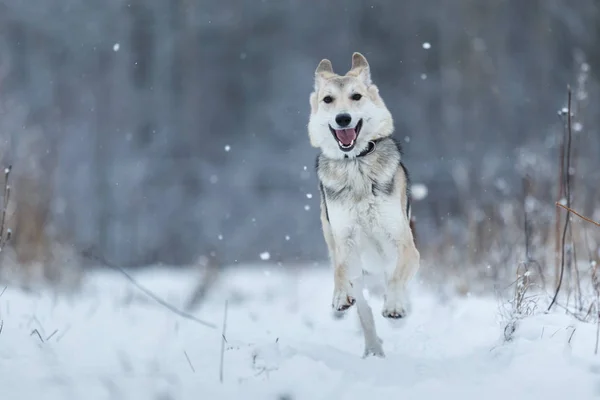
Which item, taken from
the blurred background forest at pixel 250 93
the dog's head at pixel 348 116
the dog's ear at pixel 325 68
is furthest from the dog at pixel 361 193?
the blurred background forest at pixel 250 93

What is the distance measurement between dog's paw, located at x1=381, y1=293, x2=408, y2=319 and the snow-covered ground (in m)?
0.24

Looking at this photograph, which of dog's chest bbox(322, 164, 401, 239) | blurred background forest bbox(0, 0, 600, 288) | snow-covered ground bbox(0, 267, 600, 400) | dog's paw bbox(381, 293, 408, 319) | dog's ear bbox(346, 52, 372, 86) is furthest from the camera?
blurred background forest bbox(0, 0, 600, 288)

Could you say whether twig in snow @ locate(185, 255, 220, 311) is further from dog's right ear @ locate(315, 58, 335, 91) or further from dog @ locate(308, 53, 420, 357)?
dog's right ear @ locate(315, 58, 335, 91)

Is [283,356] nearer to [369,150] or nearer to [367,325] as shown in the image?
[367,325]

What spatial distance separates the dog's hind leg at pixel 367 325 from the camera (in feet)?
13.7

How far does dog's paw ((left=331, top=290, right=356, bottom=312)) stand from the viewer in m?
3.80

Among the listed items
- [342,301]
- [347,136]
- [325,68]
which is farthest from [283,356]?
[325,68]

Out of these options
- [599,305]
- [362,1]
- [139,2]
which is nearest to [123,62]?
[139,2]

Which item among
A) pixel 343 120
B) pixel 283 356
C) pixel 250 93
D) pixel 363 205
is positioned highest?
pixel 250 93

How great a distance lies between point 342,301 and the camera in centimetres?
381

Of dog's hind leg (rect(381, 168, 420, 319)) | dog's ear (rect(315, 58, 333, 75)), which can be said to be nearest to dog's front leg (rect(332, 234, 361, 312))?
dog's hind leg (rect(381, 168, 420, 319))

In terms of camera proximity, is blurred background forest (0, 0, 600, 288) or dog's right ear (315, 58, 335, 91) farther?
blurred background forest (0, 0, 600, 288)

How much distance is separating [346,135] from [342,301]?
3.09ft

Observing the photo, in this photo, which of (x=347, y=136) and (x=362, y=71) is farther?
(x=362, y=71)
